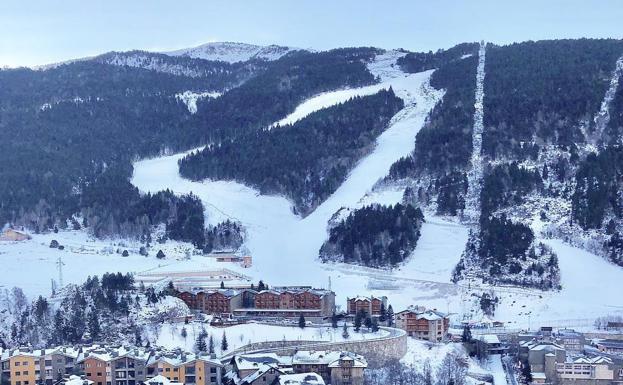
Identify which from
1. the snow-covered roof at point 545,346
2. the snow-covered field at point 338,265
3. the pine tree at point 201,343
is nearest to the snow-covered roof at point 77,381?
the pine tree at point 201,343

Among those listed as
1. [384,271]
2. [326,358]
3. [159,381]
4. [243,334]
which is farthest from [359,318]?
[384,271]

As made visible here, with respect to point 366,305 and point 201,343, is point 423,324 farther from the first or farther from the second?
point 201,343

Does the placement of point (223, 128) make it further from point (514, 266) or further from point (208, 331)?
point (208, 331)

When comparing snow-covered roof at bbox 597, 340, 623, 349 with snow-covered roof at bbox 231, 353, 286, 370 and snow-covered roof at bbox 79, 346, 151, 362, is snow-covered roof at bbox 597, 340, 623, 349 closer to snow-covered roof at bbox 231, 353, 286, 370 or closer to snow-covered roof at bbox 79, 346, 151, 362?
snow-covered roof at bbox 231, 353, 286, 370

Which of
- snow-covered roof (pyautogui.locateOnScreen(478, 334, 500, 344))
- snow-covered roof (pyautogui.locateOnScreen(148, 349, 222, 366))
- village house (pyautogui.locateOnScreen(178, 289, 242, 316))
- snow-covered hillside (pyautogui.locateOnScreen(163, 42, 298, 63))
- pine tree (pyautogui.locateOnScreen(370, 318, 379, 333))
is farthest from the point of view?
snow-covered hillside (pyautogui.locateOnScreen(163, 42, 298, 63))

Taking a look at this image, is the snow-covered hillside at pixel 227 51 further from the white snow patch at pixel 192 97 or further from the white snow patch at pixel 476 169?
the white snow patch at pixel 476 169

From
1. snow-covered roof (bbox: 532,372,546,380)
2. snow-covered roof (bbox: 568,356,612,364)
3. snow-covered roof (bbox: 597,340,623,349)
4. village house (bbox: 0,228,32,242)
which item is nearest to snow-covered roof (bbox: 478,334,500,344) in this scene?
snow-covered roof (bbox: 532,372,546,380)
